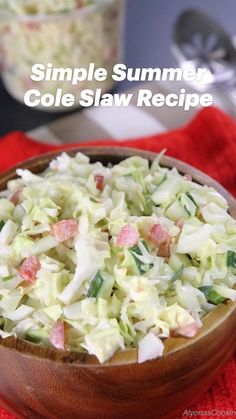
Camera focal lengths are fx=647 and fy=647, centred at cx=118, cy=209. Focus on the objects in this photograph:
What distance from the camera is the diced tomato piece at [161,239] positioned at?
75 cm

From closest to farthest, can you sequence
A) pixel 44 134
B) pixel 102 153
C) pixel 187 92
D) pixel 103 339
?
pixel 103 339 < pixel 102 153 < pixel 44 134 < pixel 187 92

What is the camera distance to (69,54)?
4.51 ft

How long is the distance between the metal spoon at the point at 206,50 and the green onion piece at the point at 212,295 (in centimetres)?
83

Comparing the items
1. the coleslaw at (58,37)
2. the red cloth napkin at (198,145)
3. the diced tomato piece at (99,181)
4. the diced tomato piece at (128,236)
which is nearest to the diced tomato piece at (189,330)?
the diced tomato piece at (128,236)

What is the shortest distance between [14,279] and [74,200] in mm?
135

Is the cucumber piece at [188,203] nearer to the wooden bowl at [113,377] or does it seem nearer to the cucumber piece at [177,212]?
the cucumber piece at [177,212]

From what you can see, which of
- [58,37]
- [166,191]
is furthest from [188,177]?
[58,37]

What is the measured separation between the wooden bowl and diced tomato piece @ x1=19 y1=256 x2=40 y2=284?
2.9 inches

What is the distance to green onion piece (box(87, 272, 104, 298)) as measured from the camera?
70 centimetres

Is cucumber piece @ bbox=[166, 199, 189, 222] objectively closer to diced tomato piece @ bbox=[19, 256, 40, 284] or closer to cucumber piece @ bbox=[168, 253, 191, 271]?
cucumber piece @ bbox=[168, 253, 191, 271]

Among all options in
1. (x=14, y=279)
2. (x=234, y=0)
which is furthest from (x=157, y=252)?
(x=234, y=0)

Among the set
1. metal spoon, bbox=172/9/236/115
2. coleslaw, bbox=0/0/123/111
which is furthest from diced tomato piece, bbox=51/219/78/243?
metal spoon, bbox=172/9/236/115

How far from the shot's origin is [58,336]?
2.23 feet

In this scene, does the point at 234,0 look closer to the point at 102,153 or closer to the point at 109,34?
the point at 109,34
